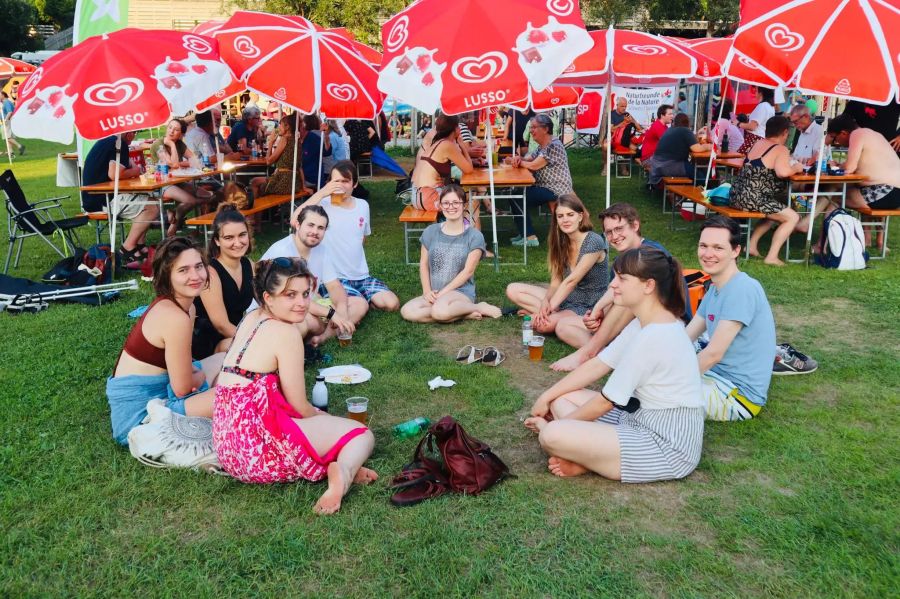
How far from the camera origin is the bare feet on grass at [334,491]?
11.7ft

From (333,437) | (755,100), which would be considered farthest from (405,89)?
(755,100)

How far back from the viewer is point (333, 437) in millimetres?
3811

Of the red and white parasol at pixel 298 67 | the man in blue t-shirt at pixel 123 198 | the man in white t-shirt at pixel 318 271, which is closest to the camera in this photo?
the man in white t-shirt at pixel 318 271

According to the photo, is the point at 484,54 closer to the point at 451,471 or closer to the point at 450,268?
the point at 450,268

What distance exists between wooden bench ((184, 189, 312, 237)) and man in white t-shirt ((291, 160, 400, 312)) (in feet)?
6.92

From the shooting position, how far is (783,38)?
7.15 meters

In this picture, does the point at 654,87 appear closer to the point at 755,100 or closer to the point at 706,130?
the point at 755,100

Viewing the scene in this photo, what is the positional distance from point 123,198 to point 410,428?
22.3ft

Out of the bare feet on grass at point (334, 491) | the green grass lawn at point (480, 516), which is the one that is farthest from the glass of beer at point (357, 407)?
the bare feet on grass at point (334, 491)

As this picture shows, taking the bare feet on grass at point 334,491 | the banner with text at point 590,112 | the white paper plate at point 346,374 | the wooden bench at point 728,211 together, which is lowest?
the white paper plate at point 346,374

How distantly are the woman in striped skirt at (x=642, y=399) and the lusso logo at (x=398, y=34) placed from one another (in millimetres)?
4448

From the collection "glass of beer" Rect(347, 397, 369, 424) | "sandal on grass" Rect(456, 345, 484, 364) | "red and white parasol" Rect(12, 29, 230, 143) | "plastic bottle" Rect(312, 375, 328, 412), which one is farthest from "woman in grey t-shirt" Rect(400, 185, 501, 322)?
"red and white parasol" Rect(12, 29, 230, 143)

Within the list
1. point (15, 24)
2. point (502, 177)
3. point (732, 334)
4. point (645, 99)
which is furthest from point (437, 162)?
point (15, 24)

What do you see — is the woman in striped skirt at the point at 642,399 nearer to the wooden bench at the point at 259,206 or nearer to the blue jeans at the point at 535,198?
the wooden bench at the point at 259,206
